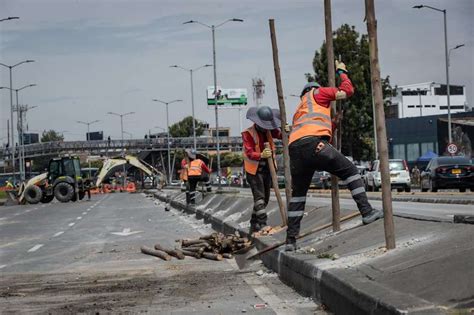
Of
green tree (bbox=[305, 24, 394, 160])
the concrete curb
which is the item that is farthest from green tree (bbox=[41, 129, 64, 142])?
the concrete curb

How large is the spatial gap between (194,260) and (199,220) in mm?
11270

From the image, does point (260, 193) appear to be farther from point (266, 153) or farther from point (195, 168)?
point (195, 168)

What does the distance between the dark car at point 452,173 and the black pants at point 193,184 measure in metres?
10.1

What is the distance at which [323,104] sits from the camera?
953 centimetres

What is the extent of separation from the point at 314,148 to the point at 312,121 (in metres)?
0.34

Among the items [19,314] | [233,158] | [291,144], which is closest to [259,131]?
[291,144]

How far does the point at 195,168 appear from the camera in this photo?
1021 inches

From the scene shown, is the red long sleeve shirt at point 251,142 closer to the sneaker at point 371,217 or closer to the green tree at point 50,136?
the sneaker at point 371,217

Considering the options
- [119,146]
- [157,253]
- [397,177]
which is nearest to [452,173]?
[397,177]

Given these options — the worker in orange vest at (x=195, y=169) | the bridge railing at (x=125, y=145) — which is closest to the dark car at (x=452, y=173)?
the worker in orange vest at (x=195, y=169)

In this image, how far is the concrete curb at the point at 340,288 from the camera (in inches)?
211

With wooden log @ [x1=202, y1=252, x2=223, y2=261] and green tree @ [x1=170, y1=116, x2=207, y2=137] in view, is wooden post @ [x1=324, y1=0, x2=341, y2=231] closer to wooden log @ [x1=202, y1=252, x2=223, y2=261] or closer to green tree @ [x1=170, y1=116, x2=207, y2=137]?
wooden log @ [x1=202, y1=252, x2=223, y2=261]

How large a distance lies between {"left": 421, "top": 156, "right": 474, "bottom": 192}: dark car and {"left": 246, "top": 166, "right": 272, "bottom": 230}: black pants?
65.7ft

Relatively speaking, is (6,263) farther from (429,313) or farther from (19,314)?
(429,313)
